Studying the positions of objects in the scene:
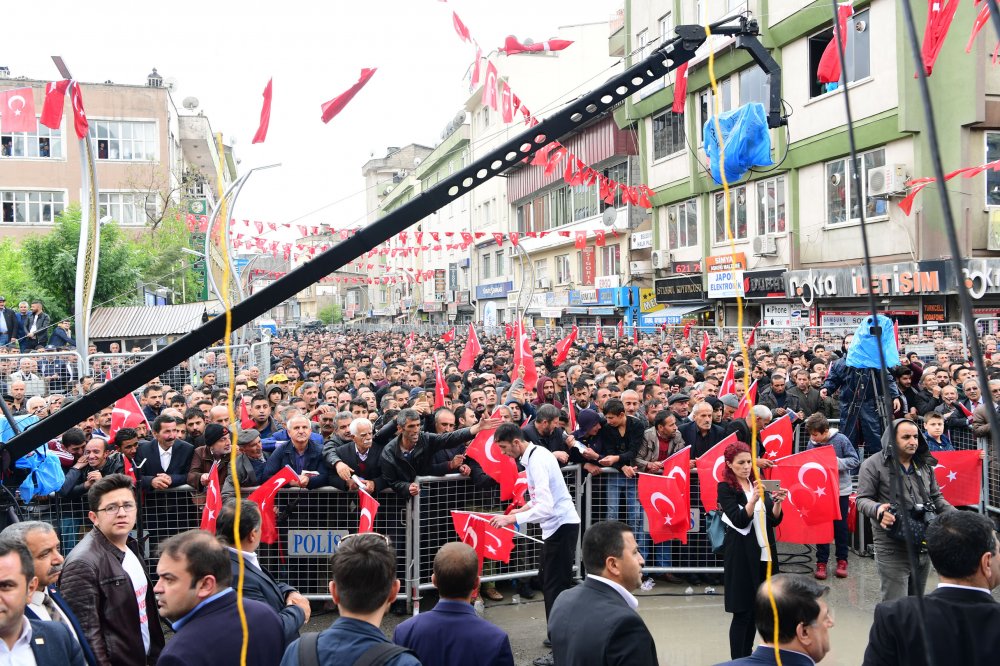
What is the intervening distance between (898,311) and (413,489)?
57.3ft

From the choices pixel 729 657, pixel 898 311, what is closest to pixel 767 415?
pixel 729 657

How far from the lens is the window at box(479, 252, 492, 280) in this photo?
57.8 meters

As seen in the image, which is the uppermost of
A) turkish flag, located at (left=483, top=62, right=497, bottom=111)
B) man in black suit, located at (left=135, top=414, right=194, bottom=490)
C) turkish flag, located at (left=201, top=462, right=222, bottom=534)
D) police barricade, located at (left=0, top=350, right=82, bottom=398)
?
turkish flag, located at (left=483, top=62, right=497, bottom=111)

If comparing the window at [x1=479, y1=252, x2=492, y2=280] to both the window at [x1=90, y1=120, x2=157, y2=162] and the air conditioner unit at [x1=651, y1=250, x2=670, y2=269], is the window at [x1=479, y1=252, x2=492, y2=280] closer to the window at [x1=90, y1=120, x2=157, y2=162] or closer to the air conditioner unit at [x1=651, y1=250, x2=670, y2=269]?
the window at [x1=90, y1=120, x2=157, y2=162]

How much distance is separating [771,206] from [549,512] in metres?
21.9

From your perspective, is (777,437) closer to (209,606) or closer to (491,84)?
(209,606)

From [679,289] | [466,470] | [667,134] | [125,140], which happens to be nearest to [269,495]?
[466,470]

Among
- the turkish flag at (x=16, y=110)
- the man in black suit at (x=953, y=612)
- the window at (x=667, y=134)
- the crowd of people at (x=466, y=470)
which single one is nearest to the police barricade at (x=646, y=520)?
the crowd of people at (x=466, y=470)

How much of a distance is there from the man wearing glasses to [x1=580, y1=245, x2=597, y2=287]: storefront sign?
3524 centimetres

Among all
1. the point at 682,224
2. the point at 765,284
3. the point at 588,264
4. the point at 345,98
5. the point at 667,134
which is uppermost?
the point at 667,134

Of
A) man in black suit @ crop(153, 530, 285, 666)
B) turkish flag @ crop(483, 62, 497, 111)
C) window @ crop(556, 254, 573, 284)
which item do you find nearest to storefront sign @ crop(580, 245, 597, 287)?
window @ crop(556, 254, 573, 284)

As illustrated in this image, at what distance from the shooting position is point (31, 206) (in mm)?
37688

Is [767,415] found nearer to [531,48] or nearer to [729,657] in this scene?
[729,657]

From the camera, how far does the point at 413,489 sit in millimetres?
6836
